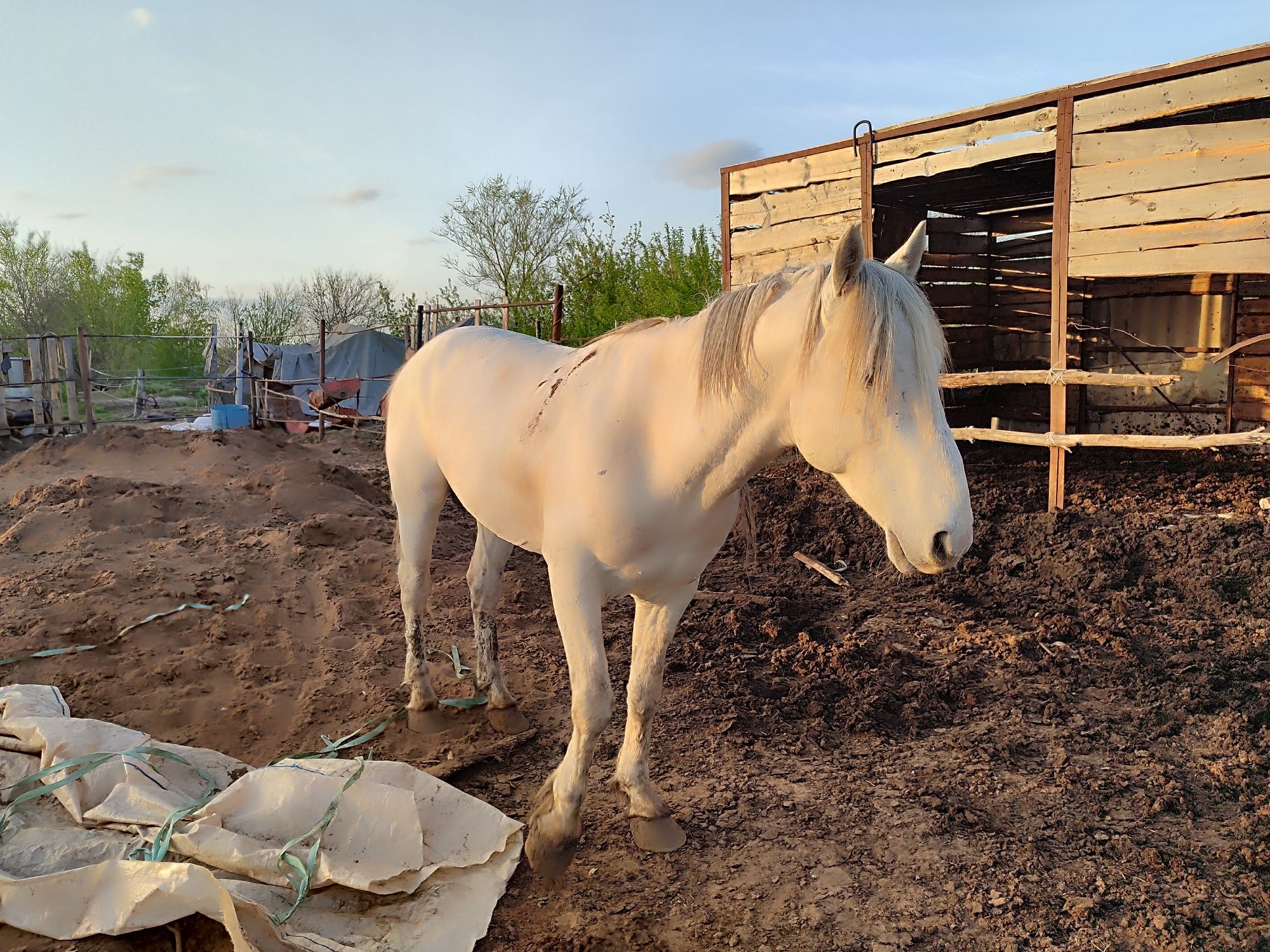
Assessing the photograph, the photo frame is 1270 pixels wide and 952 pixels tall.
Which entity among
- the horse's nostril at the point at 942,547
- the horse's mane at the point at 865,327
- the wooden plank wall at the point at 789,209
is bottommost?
the horse's nostril at the point at 942,547

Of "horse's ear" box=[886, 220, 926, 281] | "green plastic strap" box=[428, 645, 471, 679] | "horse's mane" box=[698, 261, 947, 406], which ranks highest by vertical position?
"horse's ear" box=[886, 220, 926, 281]

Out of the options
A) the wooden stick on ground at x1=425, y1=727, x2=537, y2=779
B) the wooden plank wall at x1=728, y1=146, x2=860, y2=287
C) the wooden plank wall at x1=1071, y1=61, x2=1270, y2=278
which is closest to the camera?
the wooden stick on ground at x1=425, y1=727, x2=537, y2=779

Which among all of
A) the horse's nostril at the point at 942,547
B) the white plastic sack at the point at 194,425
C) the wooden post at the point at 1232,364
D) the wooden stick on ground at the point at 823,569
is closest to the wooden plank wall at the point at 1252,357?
the wooden post at the point at 1232,364

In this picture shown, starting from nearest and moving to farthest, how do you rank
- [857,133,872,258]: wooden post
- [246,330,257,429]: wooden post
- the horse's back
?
the horse's back, [857,133,872,258]: wooden post, [246,330,257,429]: wooden post

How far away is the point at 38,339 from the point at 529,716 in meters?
14.9

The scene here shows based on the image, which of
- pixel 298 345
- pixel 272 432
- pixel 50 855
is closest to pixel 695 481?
pixel 50 855

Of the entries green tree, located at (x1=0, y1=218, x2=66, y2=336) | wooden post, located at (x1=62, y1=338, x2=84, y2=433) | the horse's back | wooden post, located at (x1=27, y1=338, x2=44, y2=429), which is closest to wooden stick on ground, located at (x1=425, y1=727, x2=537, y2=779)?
the horse's back

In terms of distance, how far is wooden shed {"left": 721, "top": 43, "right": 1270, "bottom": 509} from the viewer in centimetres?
546

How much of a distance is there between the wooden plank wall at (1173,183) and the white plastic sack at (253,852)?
6.13 meters

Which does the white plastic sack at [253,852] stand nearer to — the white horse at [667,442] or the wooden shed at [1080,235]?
the white horse at [667,442]

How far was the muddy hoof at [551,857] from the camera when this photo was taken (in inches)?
92.4

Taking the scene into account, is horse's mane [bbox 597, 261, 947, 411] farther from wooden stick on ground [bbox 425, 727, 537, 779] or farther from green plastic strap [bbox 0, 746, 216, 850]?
green plastic strap [bbox 0, 746, 216, 850]

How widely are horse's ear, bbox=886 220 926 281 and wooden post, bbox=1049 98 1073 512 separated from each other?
4669mm

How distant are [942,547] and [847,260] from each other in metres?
0.67
